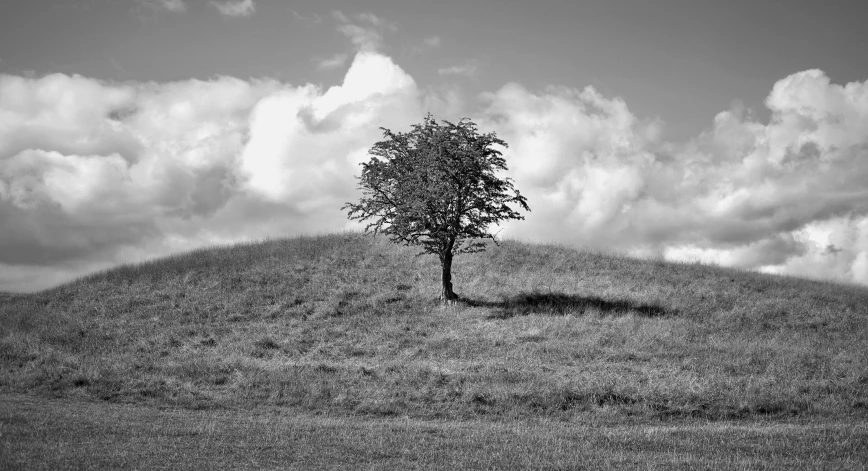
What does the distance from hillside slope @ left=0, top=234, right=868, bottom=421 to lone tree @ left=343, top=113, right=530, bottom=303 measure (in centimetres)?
432

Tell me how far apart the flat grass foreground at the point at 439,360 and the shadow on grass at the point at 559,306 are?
180mm

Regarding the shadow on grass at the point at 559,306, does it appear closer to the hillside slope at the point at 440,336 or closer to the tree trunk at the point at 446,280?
the hillside slope at the point at 440,336

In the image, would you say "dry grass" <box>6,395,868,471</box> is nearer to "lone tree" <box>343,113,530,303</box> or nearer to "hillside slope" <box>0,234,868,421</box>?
"hillside slope" <box>0,234,868,421</box>

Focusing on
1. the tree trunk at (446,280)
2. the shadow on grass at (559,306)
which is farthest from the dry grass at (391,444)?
the tree trunk at (446,280)

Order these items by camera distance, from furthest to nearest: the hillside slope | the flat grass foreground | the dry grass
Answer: the hillside slope
the flat grass foreground
the dry grass

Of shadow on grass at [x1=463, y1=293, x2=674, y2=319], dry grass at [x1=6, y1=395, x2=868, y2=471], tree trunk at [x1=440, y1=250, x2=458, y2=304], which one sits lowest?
dry grass at [x1=6, y1=395, x2=868, y2=471]

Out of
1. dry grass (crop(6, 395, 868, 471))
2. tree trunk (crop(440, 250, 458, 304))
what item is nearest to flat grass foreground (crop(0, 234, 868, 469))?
dry grass (crop(6, 395, 868, 471))

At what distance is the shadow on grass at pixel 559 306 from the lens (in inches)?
1384

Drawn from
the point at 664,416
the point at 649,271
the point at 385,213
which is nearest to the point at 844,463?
the point at 664,416

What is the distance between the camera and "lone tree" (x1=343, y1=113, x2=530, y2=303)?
3681 centimetres

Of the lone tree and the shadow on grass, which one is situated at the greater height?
the lone tree

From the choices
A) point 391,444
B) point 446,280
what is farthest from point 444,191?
point 391,444

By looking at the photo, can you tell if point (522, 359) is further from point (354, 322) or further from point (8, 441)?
point (8, 441)

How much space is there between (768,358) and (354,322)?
2093 centimetres
